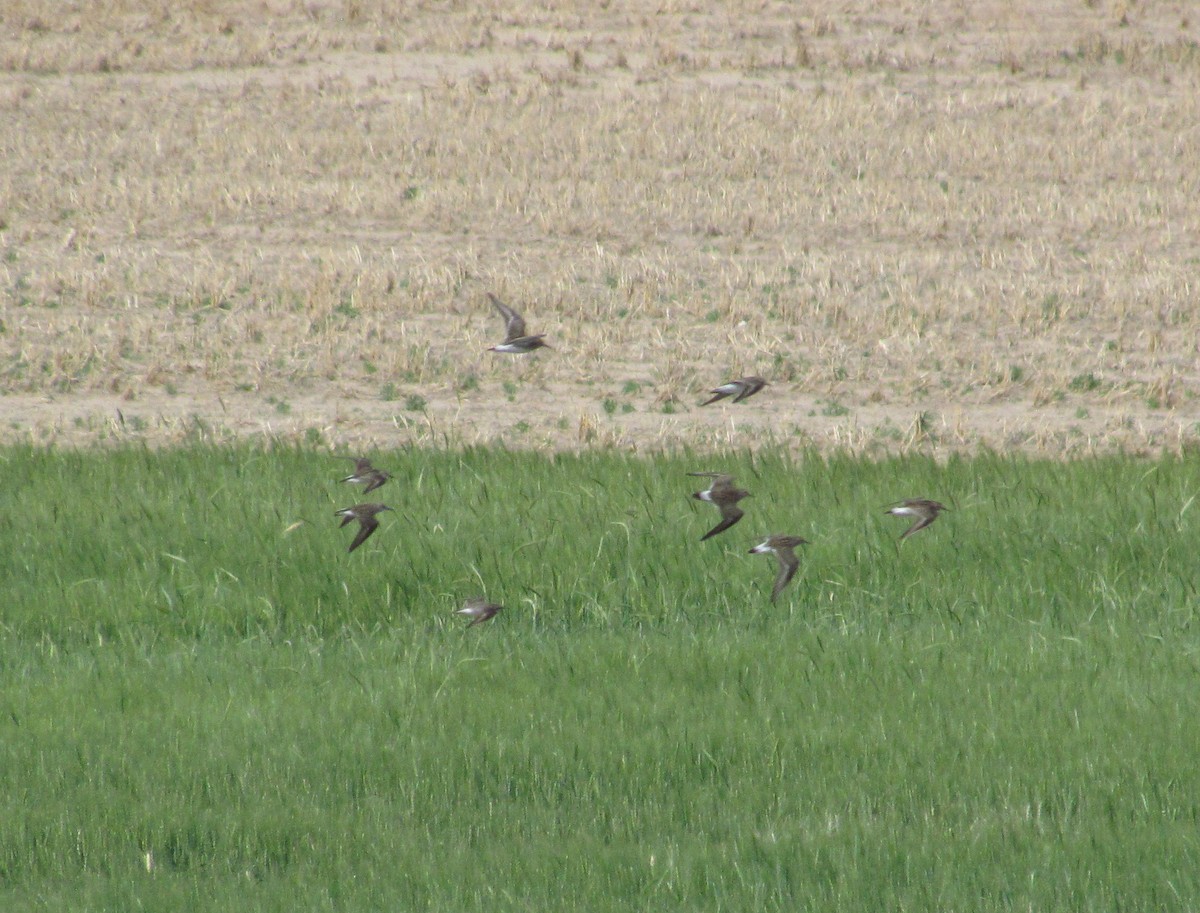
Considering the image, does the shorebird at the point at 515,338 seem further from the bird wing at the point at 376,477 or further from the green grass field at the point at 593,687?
the bird wing at the point at 376,477

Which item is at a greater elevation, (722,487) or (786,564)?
(722,487)

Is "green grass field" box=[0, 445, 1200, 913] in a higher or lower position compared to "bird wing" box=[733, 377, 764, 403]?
lower

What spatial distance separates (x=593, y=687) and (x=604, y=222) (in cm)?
1302

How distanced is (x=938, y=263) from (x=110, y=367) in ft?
29.1

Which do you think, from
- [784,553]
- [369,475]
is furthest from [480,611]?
[784,553]

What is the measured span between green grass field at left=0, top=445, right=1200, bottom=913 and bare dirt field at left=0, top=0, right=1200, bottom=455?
2414 millimetres

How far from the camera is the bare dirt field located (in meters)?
13.3

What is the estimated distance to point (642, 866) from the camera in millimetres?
4883

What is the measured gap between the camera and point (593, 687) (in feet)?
21.3

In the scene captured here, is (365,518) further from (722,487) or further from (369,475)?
(722,487)

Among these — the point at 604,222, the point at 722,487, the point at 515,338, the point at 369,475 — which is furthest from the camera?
the point at 604,222

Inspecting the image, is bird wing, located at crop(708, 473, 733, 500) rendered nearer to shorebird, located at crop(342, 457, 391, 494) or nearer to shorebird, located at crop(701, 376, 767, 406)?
shorebird, located at crop(701, 376, 767, 406)

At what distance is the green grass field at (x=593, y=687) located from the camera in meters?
4.89

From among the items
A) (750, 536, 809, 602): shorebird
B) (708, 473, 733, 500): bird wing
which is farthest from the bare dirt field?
(750, 536, 809, 602): shorebird
